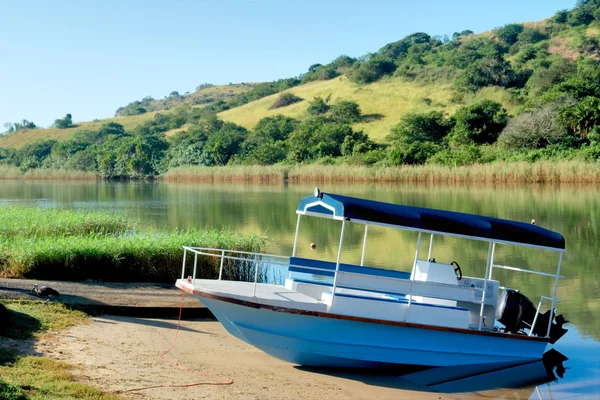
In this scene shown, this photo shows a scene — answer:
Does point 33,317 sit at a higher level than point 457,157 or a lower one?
lower

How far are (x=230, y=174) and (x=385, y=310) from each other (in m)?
62.8

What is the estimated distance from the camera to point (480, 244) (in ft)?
83.8

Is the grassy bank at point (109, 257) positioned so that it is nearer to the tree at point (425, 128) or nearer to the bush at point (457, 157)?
the bush at point (457, 157)

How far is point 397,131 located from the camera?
77.1 metres

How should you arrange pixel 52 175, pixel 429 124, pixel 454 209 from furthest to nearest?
pixel 52 175 → pixel 429 124 → pixel 454 209

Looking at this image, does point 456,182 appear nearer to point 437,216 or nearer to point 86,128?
point 437,216

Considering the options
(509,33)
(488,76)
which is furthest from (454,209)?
(509,33)

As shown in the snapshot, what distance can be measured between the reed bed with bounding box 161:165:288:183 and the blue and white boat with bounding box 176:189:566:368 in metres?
56.0

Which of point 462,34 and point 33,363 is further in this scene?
point 462,34

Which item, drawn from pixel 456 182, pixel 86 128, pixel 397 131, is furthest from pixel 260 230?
pixel 86 128

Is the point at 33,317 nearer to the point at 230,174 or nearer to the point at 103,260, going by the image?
the point at 103,260

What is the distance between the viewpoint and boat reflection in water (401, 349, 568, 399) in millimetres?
10977

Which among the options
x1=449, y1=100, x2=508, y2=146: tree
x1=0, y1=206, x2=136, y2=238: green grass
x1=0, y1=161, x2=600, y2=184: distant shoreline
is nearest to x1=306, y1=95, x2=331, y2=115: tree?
x1=0, y1=161, x2=600, y2=184: distant shoreline

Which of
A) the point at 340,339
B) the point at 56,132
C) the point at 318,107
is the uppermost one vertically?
the point at 318,107
